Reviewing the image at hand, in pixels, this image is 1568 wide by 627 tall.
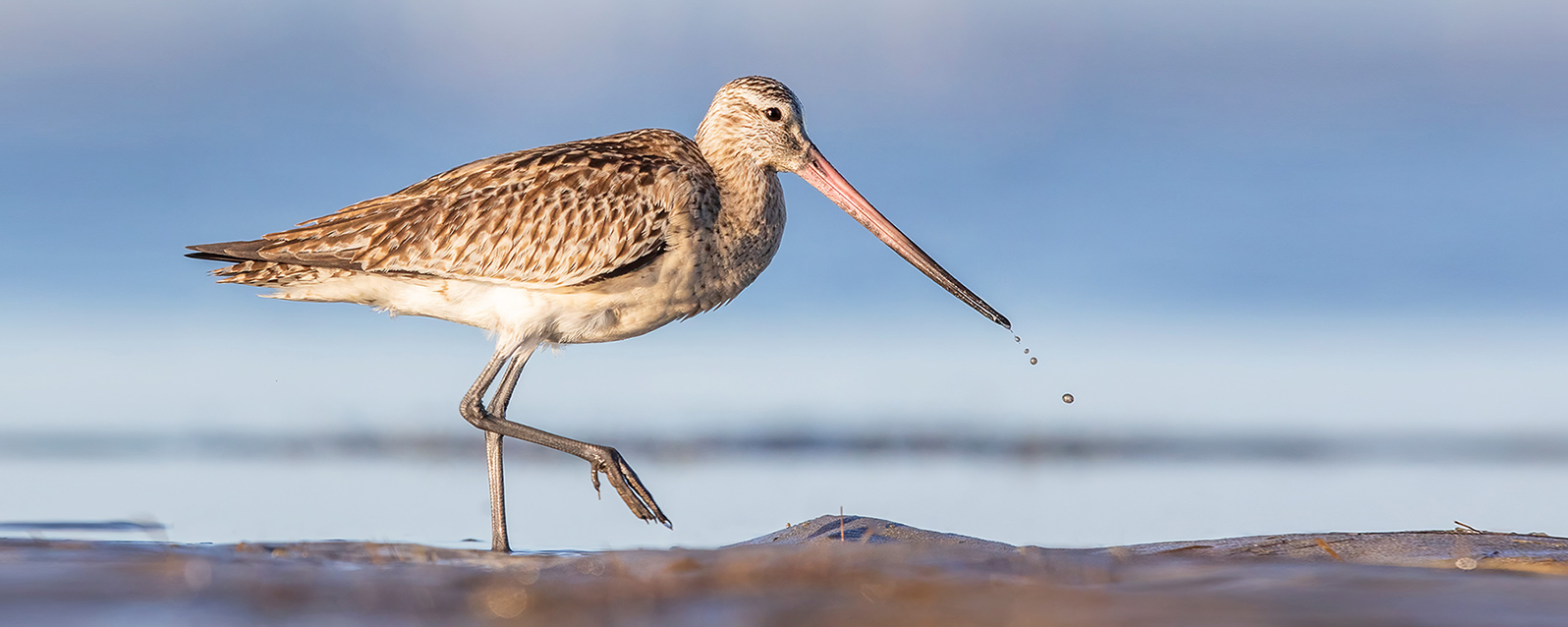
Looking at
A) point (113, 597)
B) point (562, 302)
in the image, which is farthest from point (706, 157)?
point (113, 597)

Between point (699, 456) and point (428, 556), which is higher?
point (699, 456)

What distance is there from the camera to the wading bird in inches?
297

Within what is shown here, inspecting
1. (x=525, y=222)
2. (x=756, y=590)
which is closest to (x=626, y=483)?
(x=525, y=222)

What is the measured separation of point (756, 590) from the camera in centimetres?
361

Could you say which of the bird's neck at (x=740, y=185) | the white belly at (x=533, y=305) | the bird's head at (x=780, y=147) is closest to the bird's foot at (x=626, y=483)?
the white belly at (x=533, y=305)

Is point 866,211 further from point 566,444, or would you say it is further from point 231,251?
point 231,251

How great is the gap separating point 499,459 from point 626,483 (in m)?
0.99

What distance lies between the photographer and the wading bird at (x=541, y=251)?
7.55 metres

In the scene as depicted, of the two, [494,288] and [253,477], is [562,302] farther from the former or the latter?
[253,477]

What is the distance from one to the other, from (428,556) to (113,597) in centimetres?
124

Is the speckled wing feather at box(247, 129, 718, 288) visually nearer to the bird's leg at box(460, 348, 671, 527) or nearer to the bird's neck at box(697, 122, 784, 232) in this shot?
the bird's neck at box(697, 122, 784, 232)

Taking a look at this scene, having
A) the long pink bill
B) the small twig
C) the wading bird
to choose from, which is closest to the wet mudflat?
the small twig

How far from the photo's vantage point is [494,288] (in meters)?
7.77

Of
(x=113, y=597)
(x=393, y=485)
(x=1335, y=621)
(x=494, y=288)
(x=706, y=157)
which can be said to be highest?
(x=706, y=157)
